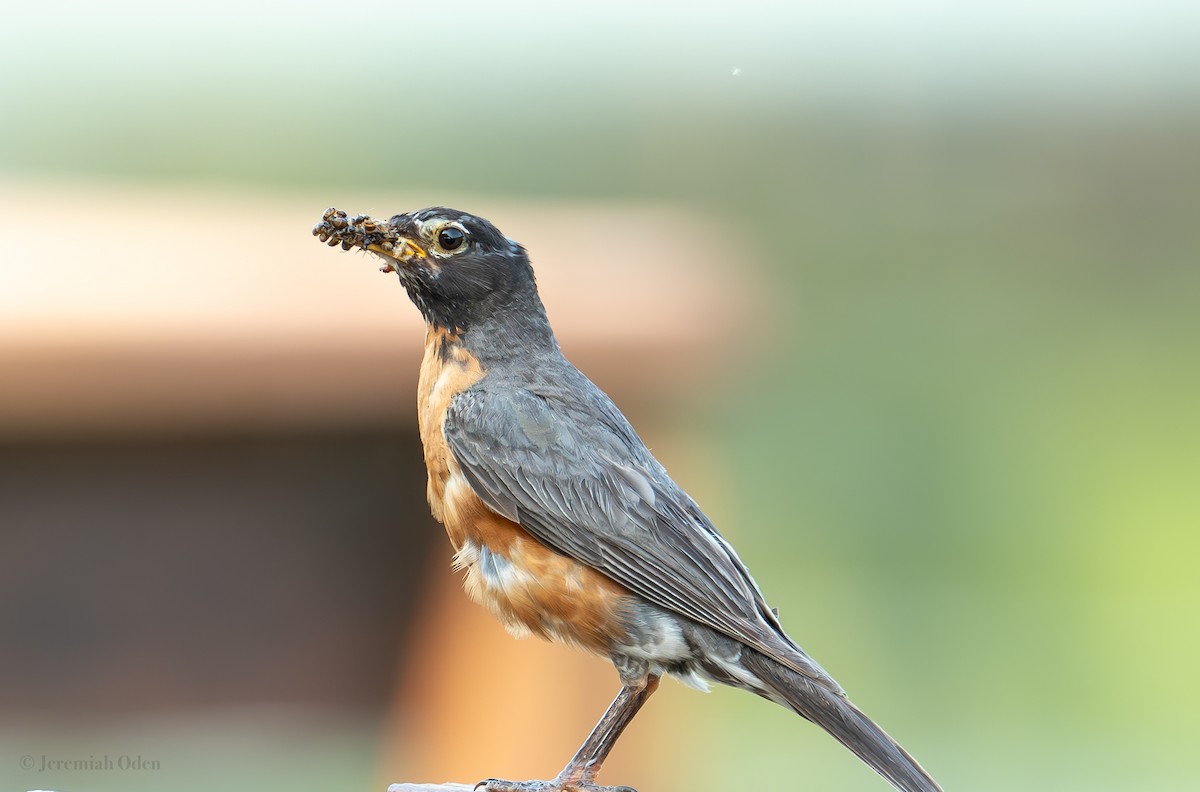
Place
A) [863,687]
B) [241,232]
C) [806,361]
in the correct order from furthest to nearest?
[806,361], [863,687], [241,232]

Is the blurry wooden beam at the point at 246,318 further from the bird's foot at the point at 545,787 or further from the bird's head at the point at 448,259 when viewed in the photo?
the bird's foot at the point at 545,787

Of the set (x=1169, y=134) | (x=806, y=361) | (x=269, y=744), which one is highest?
(x=1169, y=134)

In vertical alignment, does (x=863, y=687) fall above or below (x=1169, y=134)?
below

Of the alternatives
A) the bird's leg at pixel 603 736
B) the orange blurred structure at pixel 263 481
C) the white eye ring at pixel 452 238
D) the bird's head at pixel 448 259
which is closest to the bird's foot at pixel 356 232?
the bird's head at pixel 448 259

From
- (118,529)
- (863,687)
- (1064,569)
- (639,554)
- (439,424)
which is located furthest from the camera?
(1064,569)

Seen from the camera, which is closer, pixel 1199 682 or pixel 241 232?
pixel 241 232

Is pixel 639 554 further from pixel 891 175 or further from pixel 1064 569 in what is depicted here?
pixel 891 175

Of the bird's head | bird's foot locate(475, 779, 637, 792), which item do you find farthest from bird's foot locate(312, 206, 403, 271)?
bird's foot locate(475, 779, 637, 792)

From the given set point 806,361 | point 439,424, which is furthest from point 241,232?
point 806,361
